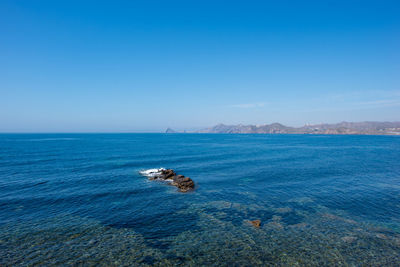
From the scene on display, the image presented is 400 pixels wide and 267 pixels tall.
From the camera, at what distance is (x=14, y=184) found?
119ft

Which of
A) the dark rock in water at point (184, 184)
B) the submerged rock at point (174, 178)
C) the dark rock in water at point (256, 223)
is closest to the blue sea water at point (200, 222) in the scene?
the dark rock in water at point (256, 223)

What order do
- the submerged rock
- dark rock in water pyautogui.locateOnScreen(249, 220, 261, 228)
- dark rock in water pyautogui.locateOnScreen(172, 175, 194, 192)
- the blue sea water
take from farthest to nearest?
the submerged rock < dark rock in water pyautogui.locateOnScreen(172, 175, 194, 192) < dark rock in water pyautogui.locateOnScreen(249, 220, 261, 228) < the blue sea water

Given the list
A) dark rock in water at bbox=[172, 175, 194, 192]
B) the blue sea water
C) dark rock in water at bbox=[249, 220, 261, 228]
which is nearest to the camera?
the blue sea water

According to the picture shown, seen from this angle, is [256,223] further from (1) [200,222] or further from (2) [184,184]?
(2) [184,184]

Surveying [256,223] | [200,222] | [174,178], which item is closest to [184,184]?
[174,178]

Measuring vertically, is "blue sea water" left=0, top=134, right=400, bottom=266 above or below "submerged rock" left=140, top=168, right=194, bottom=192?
below

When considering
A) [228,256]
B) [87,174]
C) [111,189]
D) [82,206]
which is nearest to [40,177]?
[87,174]

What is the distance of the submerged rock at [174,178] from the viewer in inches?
1393

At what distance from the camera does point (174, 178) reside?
1592 inches

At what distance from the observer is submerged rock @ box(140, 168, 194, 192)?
3538 centimetres

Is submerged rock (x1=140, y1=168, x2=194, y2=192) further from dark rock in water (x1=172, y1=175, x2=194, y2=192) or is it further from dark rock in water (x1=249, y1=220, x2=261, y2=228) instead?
dark rock in water (x1=249, y1=220, x2=261, y2=228)

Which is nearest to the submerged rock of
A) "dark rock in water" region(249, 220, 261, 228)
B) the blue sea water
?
the blue sea water

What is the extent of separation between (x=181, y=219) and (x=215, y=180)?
18.9 metres

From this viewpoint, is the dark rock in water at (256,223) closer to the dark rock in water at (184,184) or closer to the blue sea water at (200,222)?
the blue sea water at (200,222)
